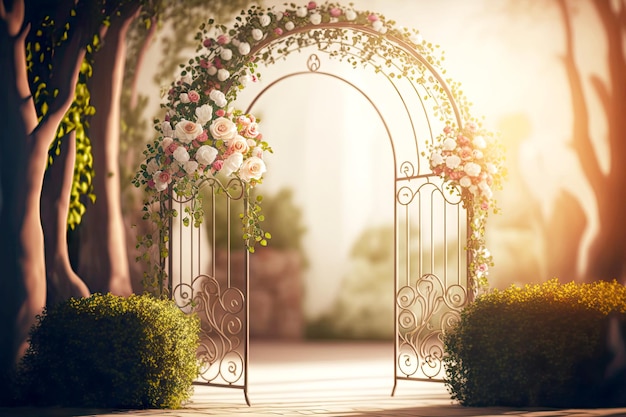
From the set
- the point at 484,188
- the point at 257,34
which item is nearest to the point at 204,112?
the point at 257,34

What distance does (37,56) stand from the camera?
7.69 meters

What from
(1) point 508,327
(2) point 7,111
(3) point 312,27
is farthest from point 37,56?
(1) point 508,327

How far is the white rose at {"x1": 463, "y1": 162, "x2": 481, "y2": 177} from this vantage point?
22.7 feet

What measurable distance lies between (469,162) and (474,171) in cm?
10

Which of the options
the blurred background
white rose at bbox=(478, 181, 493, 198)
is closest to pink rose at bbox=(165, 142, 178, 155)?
white rose at bbox=(478, 181, 493, 198)

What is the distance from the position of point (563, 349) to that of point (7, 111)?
14.8 ft

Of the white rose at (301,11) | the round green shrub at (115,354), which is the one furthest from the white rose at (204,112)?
the round green shrub at (115,354)

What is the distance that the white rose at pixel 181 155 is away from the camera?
259 inches

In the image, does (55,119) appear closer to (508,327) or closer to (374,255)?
(508,327)

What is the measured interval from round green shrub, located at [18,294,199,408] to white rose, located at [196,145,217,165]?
1053 millimetres

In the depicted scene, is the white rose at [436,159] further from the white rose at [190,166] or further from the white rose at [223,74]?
the white rose at [190,166]

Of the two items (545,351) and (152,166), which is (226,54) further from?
(545,351)

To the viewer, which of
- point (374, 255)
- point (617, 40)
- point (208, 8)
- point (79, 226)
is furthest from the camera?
point (374, 255)

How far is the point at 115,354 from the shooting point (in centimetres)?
613
